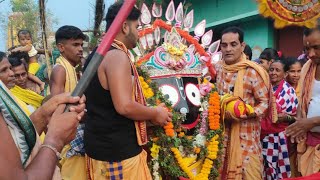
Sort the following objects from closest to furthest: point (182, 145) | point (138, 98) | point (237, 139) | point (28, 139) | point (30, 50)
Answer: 1. point (28, 139)
2. point (138, 98)
3. point (182, 145)
4. point (237, 139)
5. point (30, 50)

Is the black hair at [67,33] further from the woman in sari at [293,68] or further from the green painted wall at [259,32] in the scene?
the green painted wall at [259,32]

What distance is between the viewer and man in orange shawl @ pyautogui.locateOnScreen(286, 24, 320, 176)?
3275 mm

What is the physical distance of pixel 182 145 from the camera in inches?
132

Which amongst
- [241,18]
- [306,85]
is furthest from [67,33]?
[241,18]

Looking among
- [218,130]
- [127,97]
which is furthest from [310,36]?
[127,97]

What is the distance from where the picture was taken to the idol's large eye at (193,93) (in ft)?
11.3

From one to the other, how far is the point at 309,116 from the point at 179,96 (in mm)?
1072

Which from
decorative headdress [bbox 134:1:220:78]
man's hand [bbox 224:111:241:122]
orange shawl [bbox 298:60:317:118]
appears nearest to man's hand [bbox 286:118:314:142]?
orange shawl [bbox 298:60:317:118]

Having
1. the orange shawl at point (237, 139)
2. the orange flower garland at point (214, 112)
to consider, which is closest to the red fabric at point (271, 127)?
the orange shawl at point (237, 139)

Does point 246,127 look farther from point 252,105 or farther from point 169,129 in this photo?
point 169,129

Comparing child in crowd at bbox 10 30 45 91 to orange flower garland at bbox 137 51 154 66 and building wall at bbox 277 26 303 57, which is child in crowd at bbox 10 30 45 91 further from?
building wall at bbox 277 26 303 57

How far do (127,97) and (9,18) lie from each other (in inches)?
955

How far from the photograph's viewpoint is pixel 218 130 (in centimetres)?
354

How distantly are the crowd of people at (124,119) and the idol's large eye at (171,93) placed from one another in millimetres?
321
